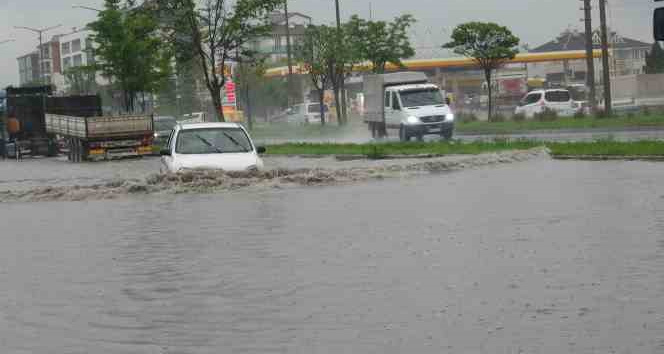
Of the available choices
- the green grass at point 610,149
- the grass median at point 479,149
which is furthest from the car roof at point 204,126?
the green grass at point 610,149

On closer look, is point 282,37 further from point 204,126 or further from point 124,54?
point 204,126

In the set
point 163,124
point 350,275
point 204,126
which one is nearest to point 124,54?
point 163,124

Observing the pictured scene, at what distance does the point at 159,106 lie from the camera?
10675 centimetres

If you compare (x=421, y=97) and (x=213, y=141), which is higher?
(x=421, y=97)

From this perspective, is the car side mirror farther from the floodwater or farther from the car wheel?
the car wheel

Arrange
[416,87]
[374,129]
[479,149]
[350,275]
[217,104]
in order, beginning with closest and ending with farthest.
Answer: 1. [350,275]
2. [479,149]
3. [416,87]
4. [217,104]
5. [374,129]

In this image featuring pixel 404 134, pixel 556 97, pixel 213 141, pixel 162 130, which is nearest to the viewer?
pixel 213 141

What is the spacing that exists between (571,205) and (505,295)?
28.1ft

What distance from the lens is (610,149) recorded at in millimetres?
29281

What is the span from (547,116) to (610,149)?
86.7 ft

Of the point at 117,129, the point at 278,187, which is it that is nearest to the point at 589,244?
the point at 278,187

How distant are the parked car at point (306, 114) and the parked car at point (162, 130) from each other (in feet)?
91.1

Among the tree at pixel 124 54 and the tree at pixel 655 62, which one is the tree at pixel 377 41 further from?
the tree at pixel 655 62

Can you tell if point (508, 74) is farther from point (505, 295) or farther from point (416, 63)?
point (505, 295)
